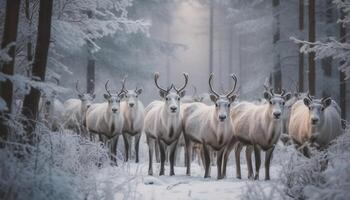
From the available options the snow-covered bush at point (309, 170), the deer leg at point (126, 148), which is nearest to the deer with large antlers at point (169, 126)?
the deer leg at point (126, 148)

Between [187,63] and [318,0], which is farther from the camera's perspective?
[187,63]

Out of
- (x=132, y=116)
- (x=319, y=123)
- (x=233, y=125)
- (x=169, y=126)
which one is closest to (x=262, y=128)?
(x=233, y=125)

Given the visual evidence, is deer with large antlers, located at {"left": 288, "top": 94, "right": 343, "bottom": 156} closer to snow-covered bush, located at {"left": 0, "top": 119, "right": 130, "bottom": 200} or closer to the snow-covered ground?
the snow-covered ground

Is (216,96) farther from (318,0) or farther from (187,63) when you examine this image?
(187,63)

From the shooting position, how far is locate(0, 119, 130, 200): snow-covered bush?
517 cm

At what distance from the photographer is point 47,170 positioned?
582cm

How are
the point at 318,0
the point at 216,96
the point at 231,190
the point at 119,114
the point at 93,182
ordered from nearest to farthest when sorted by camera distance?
1. the point at 93,182
2. the point at 231,190
3. the point at 216,96
4. the point at 119,114
5. the point at 318,0

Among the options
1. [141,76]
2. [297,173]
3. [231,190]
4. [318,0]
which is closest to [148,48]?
[141,76]

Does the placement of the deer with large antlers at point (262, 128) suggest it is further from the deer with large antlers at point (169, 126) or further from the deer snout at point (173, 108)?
the deer snout at point (173, 108)

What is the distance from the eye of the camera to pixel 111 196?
5.76 meters

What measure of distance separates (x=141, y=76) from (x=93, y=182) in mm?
18056

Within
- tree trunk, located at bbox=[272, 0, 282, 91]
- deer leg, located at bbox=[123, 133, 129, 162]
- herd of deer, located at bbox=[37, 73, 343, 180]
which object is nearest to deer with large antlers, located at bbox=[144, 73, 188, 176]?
herd of deer, located at bbox=[37, 73, 343, 180]

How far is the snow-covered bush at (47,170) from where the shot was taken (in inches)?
204

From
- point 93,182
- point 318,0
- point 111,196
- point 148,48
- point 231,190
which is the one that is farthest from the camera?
point 148,48
